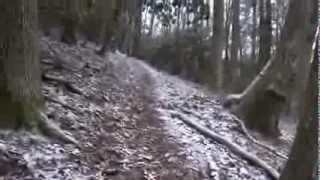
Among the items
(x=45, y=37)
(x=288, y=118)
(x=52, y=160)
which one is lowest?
(x=288, y=118)

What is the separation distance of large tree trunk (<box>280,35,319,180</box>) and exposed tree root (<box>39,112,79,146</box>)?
315 cm

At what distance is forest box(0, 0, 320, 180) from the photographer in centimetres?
681

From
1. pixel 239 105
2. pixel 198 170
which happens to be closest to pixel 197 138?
pixel 198 170

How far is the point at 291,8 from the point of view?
10.6 meters

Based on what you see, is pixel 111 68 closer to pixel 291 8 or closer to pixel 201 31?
pixel 291 8

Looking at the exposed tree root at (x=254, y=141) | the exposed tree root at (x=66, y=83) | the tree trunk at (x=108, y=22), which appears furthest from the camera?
the tree trunk at (x=108, y=22)

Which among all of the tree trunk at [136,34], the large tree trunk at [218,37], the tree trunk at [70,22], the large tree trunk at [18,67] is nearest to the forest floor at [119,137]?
the large tree trunk at [18,67]

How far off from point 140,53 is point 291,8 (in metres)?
16.8

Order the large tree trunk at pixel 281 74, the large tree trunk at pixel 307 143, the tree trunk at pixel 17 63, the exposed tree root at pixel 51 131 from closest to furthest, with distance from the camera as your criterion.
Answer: the large tree trunk at pixel 307 143
the tree trunk at pixel 17 63
the exposed tree root at pixel 51 131
the large tree trunk at pixel 281 74

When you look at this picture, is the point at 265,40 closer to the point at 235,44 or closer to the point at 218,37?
the point at 218,37

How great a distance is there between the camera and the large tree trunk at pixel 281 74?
34.4ft

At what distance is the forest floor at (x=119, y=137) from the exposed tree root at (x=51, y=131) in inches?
4.5

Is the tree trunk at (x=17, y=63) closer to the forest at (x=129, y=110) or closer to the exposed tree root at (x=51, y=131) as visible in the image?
the forest at (x=129, y=110)

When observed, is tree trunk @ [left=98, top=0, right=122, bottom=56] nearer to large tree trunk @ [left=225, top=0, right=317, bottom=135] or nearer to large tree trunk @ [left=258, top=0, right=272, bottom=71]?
large tree trunk @ [left=258, top=0, right=272, bottom=71]
